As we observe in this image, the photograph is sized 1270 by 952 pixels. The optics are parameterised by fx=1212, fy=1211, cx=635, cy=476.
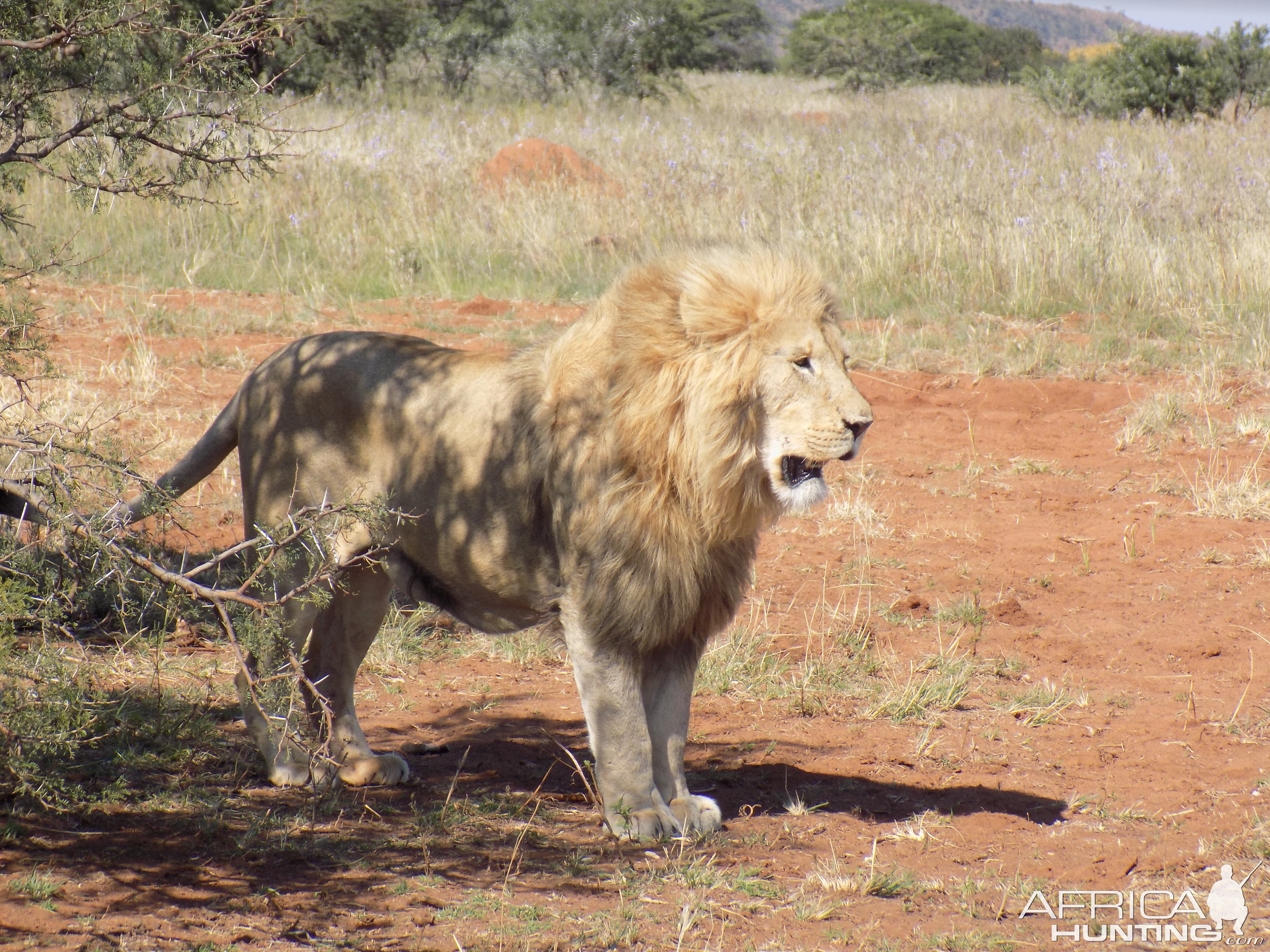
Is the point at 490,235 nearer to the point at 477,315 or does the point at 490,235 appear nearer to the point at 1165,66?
the point at 477,315

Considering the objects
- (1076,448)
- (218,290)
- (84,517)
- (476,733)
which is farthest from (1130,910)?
(218,290)

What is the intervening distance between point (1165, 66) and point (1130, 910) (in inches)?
725

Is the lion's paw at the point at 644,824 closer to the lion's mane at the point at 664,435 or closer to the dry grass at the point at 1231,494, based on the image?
the lion's mane at the point at 664,435

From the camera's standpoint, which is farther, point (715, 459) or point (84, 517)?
point (715, 459)

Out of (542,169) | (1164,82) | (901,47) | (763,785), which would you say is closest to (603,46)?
(1164,82)

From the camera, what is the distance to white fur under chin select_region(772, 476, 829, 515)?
3256 mm

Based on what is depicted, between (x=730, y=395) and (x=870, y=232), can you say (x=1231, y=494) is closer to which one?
Answer: (x=730, y=395)

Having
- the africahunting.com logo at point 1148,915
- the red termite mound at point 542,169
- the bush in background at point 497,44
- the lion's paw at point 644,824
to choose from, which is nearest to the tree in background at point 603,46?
the bush in background at point 497,44

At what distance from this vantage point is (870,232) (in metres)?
10.6

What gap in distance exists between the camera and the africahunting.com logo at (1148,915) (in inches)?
116

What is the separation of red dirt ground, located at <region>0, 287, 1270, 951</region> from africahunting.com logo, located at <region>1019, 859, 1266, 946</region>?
0.20ft

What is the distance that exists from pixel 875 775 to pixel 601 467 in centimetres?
165

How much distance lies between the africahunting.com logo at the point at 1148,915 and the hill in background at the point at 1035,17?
116 meters

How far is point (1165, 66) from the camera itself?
1853cm
